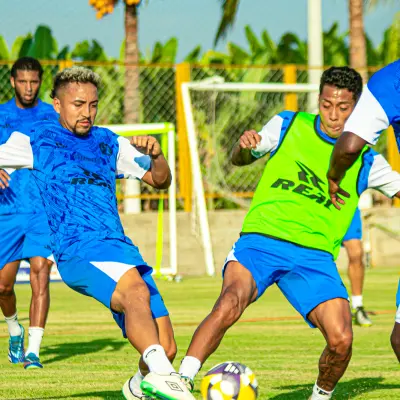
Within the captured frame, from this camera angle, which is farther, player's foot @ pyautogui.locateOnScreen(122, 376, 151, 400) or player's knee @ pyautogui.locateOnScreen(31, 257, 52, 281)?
player's knee @ pyautogui.locateOnScreen(31, 257, 52, 281)

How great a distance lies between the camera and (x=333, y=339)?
611cm

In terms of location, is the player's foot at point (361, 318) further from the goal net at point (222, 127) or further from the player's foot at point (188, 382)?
the goal net at point (222, 127)

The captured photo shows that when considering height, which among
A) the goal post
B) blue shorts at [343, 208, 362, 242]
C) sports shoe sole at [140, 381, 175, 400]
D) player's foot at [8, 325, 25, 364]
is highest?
sports shoe sole at [140, 381, 175, 400]

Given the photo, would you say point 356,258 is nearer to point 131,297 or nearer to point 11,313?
point 11,313

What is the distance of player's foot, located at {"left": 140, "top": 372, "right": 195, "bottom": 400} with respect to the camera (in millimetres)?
4996

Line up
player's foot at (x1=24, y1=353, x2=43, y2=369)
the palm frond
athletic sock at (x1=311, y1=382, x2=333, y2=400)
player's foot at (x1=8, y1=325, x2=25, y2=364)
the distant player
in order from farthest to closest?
the palm frond < player's foot at (x1=8, y1=325, x2=25, y2=364) < player's foot at (x1=24, y1=353, x2=43, y2=369) < athletic sock at (x1=311, y1=382, x2=333, y2=400) < the distant player

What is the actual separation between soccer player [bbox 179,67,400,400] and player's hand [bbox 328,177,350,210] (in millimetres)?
117

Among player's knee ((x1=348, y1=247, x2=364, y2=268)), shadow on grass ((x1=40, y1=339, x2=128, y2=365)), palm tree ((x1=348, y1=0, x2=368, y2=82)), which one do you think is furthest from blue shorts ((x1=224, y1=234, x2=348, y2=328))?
palm tree ((x1=348, y1=0, x2=368, y2=82))

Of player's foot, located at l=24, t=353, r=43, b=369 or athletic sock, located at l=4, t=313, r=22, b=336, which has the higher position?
athletic sock, located at l=4, t=313, r=22, b=336

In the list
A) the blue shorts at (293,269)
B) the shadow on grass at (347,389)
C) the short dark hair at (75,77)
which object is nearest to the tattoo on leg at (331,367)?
the blue shorts at (293,269)

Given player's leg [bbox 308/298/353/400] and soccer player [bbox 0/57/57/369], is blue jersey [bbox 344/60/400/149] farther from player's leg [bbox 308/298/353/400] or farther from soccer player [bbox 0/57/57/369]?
soccer player [bbox 0/57/57/369]

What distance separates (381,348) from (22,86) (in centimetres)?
369

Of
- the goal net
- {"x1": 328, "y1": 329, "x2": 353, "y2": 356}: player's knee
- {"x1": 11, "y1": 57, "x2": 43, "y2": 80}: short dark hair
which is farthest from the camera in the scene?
the goal net

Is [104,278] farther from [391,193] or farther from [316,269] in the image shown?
[391,193]
